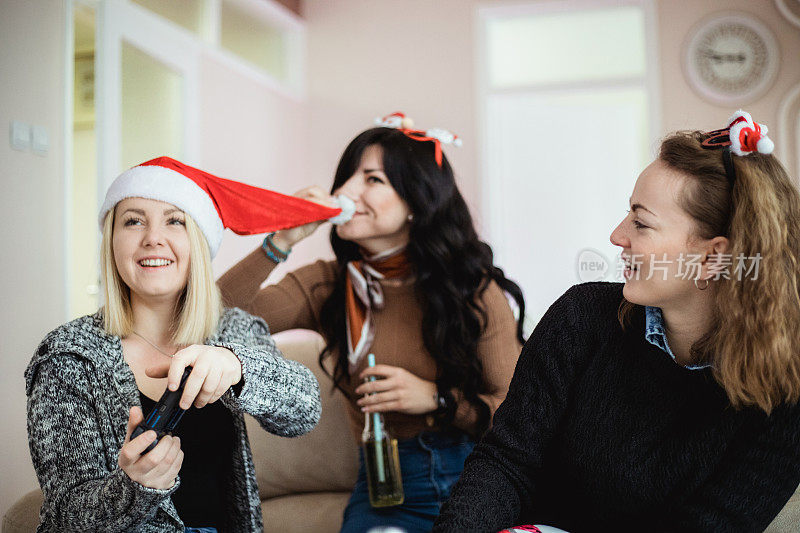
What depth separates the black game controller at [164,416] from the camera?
42.1 inches

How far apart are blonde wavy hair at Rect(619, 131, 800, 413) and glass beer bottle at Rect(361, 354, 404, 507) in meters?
0.82

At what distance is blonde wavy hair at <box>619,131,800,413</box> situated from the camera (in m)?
1.13

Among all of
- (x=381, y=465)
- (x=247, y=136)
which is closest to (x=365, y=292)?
(x=381, y=465)

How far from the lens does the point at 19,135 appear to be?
262 centimetres

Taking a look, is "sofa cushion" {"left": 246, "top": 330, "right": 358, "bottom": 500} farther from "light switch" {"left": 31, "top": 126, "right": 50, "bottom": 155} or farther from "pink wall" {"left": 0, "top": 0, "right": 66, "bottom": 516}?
"light switch" {"left": 31, "top": 126, "right": 50, "bottom": 155}

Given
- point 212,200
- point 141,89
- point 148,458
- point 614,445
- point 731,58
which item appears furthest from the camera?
point 731,58

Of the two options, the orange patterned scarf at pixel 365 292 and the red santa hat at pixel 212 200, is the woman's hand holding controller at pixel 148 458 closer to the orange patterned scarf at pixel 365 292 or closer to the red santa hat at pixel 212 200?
the red santa hat at pixel 212 200

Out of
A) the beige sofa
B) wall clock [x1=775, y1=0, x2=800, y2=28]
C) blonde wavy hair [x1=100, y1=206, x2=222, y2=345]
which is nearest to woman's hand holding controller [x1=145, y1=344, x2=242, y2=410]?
blonde wavy hair [x1=100, y1=206, x2=222, y2=345]

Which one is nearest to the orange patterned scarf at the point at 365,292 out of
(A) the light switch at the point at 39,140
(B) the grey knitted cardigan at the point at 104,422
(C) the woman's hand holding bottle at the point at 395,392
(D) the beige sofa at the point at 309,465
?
(C) the woman's hand holding bottle at the point at 395,392

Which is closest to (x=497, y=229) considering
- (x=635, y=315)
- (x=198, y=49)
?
(x=198, y=49)

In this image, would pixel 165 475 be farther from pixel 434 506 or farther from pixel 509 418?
pixel 434 506

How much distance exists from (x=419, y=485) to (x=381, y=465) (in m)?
0.11

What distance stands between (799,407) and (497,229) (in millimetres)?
3850

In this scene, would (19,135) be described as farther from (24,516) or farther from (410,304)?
(410,304)
